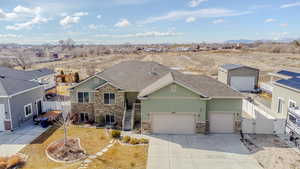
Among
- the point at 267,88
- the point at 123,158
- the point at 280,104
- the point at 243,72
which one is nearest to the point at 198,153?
the point at 123,158

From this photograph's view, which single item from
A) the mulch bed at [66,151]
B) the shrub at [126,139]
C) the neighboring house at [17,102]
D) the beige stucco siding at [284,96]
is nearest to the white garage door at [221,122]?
the beige stucco siding at [284,96]

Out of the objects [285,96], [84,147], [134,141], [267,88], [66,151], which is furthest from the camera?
[267,88]

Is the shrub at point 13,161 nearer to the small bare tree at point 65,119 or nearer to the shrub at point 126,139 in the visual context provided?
the small bare tree at point 65,119

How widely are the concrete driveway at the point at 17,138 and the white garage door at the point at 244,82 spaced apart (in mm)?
25844

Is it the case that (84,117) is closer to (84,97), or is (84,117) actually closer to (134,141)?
(84,97)

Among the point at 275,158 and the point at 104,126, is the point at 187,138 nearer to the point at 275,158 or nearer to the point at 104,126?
the point at 275,158

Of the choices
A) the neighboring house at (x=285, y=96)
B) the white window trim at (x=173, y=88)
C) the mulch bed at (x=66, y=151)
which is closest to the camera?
the mulch bed at (x=66, y=151)

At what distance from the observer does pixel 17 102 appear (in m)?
18.0

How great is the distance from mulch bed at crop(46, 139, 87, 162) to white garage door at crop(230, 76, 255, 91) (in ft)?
79.4

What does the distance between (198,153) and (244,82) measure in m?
20.6

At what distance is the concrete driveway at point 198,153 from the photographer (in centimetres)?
1235

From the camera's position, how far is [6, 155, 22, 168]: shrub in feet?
40.3

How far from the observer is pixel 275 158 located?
12984 millimetres

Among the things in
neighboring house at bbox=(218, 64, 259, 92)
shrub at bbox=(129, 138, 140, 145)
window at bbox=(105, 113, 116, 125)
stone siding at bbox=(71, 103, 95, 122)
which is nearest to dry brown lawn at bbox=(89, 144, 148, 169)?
shrub at bbox=(129, 138, 140, 145)
